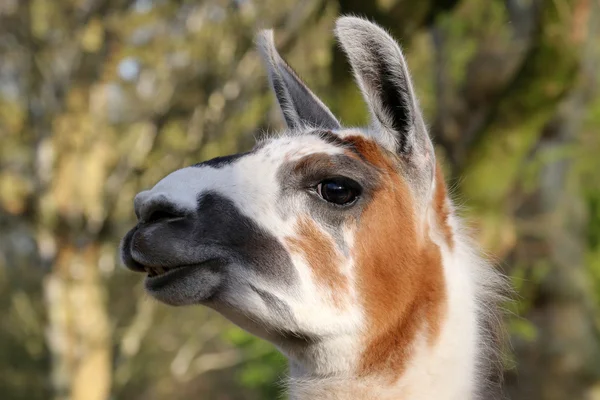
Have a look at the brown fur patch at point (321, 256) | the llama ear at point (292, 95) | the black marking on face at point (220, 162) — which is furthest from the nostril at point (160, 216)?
the llama ear at point (292, 95)

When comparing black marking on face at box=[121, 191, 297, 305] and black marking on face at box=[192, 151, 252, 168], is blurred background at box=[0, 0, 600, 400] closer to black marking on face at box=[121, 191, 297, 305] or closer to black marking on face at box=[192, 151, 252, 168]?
black marking on face at box=[192, 151, 252, 168]

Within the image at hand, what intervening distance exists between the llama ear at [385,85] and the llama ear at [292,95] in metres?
0.42

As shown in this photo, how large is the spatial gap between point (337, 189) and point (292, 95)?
0.74 m

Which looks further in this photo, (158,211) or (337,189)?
(337,189)

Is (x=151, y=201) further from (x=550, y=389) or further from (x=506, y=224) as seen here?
(x=550, y=389)

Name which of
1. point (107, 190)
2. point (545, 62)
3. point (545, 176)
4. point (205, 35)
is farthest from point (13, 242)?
point (545, 62)

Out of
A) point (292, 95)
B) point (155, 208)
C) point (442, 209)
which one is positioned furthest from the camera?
point (292, 95)

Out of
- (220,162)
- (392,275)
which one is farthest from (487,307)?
(220,162)

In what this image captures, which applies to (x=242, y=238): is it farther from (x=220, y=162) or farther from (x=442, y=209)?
(x=442, y=209)

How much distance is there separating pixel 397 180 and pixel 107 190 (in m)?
9.80

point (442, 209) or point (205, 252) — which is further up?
point (205, 252)

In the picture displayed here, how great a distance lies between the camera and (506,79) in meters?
8.49

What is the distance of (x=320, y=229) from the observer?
9.84 feet

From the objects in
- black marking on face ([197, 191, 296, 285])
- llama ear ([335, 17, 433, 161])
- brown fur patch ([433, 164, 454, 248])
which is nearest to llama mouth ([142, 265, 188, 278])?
black marking on face ([197, 191, 296, 285])
